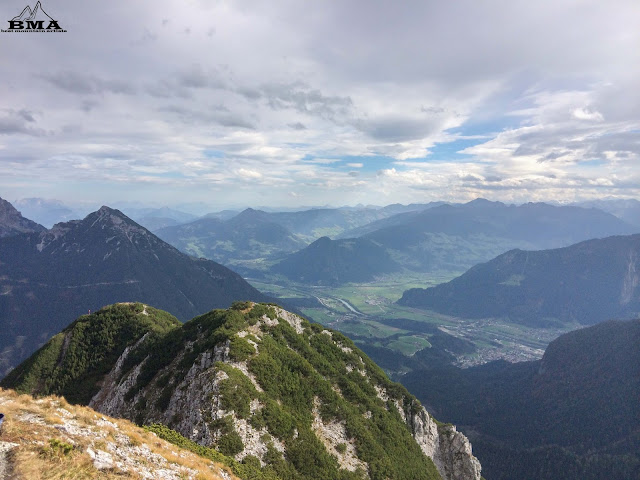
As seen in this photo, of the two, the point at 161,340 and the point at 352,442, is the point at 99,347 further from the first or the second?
the point at 352,442

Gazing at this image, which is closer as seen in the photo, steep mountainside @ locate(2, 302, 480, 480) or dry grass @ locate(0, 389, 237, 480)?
dry grass @ locate(0, 389, 237, 480)

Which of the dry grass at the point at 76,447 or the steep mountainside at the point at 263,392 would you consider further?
the steep mountainside at the point at 263,392

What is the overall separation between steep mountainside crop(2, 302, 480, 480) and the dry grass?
15904 mm

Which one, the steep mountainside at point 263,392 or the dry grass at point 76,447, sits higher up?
the dry grass at point 76,447

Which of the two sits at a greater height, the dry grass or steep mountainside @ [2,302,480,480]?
the dry grass

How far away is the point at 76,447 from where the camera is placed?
94.8 ft

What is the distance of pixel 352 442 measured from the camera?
69938 mm

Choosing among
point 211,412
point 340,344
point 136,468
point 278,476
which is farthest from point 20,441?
point 340,344

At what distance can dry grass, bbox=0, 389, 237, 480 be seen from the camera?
25.8m

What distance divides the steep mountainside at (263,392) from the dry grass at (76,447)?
1590 cm

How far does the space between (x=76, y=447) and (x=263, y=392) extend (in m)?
38.6

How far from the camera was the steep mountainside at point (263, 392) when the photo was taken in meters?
56.1

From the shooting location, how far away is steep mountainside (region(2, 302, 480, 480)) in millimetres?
56062

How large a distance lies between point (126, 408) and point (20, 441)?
44973mm
